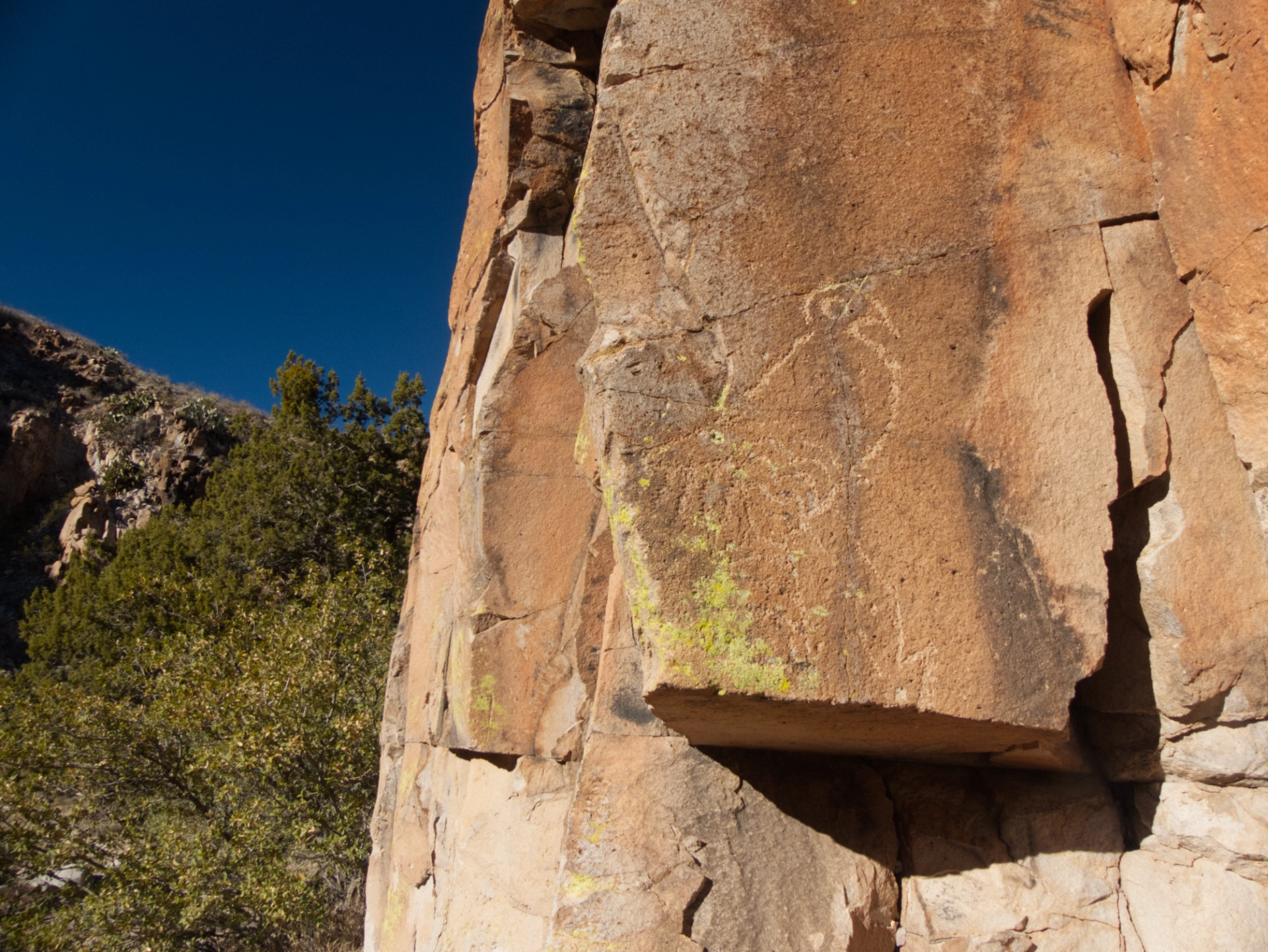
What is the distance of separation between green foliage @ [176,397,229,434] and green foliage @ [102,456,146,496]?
1.43m

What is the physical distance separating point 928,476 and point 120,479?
18.1m

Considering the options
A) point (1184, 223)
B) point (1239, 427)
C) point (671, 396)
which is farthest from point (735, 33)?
point (1239, 427)

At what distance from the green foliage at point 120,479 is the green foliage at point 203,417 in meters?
1.43

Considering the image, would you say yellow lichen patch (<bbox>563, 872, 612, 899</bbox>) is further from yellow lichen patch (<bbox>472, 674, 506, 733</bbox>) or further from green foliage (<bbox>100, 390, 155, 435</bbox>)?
green foliage (<bbox>100, 390, 155, 435</bbox>)

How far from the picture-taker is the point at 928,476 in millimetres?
2037

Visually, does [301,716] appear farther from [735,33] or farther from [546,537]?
[735,33]

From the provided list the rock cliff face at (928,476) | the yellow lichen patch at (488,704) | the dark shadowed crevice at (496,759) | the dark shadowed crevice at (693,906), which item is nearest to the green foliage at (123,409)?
the dark shadowed crevice at (496,759)

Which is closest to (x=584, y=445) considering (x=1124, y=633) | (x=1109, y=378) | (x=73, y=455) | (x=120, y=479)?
(x=1109, y=378)

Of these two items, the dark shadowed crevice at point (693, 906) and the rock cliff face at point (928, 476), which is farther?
the dark shadowed crevice at point (693, 906)

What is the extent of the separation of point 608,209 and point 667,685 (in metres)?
1.30

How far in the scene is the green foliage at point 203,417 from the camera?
17625 millimetres

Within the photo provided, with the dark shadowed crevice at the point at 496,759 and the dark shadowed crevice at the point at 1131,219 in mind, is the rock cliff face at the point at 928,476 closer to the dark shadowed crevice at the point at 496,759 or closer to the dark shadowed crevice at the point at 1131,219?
the dark shadowed crevice at the point at 1131,219

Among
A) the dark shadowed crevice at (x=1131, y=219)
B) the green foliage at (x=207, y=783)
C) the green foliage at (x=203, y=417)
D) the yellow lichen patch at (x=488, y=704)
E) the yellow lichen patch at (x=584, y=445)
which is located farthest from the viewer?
the green foliage at (x=203, y=417)

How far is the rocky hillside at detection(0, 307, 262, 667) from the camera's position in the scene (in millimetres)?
16094
